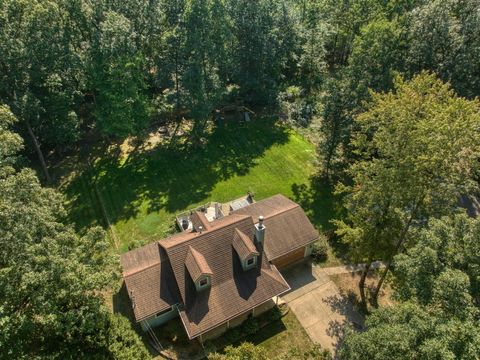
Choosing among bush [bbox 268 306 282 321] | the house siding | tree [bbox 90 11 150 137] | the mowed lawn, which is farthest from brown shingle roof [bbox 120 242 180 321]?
tree [bbox 90 11 150 137]

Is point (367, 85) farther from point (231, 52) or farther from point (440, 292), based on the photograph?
point (440, 292)

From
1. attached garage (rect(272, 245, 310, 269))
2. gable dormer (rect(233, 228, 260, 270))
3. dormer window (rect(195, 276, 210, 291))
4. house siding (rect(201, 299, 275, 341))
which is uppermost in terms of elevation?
gable dormer (rect(233, 228, 260, 270))

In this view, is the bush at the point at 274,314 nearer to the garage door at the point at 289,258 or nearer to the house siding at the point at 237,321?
the house siding at the point at 237,321

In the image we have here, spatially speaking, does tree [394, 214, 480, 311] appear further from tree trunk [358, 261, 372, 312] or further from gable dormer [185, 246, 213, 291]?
gable dormer [185, 246, 213, 291]

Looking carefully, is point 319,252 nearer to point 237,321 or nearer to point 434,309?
point 237,321

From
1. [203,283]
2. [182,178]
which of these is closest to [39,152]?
[182,178]

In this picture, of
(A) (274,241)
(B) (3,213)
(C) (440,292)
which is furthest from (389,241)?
(B) (3,213)

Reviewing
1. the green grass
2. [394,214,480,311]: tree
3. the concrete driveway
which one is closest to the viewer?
[394,214,480,311]: tree

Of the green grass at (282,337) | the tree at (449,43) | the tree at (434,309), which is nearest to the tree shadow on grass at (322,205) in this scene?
the green grass at (282,337)
